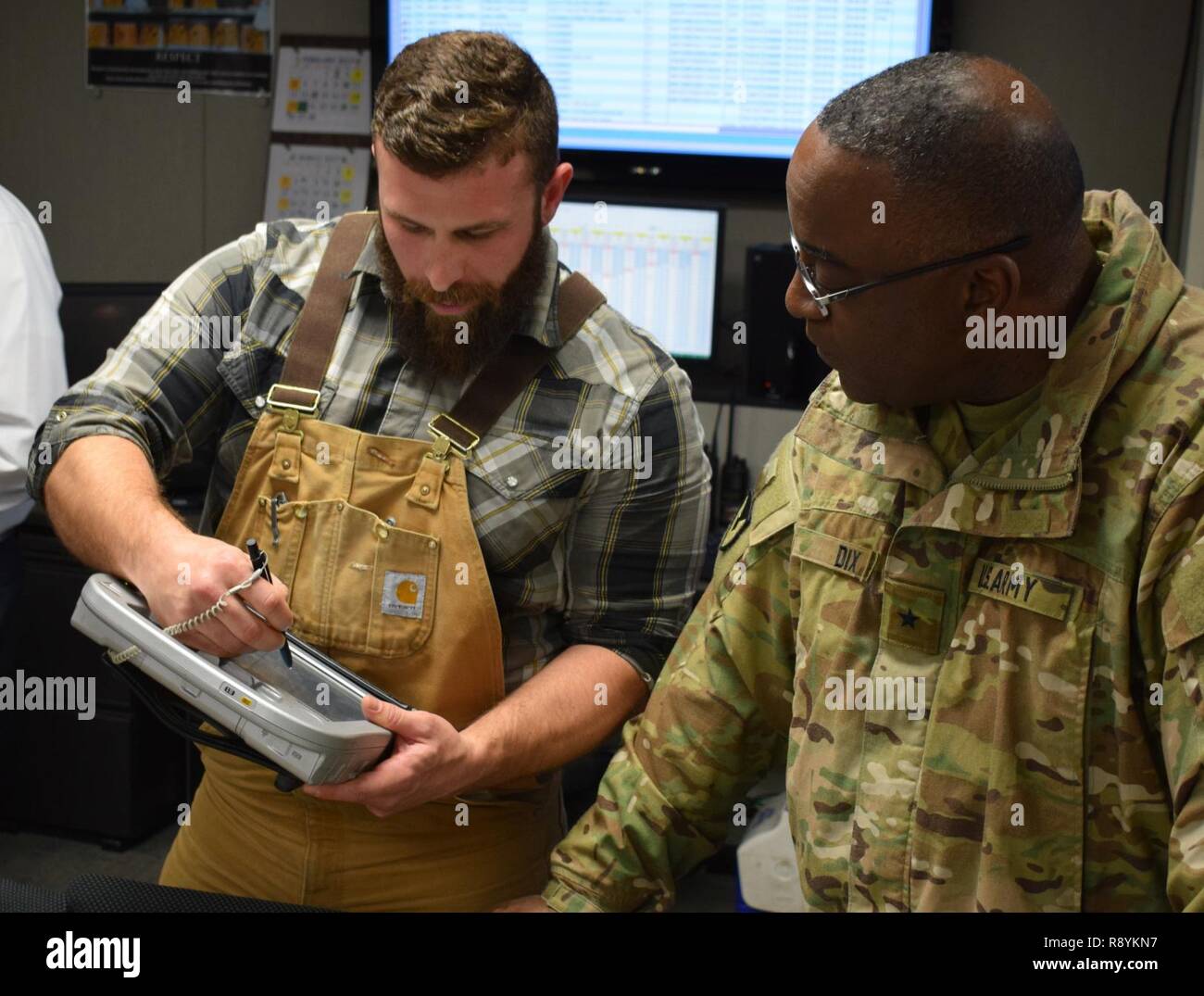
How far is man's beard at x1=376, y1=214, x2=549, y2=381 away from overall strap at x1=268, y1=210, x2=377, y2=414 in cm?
5

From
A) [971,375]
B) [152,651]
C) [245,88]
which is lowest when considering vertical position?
[152,651]

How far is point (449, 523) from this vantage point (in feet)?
4.50

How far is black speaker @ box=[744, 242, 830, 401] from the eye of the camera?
2768 mm

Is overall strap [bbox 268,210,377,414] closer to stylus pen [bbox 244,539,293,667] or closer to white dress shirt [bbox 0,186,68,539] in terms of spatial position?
stylus pen [bbox 244,539,293,667]

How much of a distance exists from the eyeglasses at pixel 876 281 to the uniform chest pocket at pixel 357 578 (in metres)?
0.51

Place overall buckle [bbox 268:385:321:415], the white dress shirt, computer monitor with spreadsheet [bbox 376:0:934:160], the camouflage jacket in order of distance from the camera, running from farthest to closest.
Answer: computer monitor with spreadsheet [bbox 376:0:934:160], the white dress shirt, overall buckle [bbox 268:385:321:415], the camouflage jacket

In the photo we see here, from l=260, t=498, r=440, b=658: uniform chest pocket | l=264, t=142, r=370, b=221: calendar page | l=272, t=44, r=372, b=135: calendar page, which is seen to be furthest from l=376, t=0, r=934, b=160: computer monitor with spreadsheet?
l=260, t=498, r=440, b=658: uniform chest pocket

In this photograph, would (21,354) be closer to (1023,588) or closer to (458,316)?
(458,316)

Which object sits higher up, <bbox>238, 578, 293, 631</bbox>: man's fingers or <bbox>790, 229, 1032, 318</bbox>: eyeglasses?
<bbox>790, 229, 1032, 318</bbox>: eyeglasses
